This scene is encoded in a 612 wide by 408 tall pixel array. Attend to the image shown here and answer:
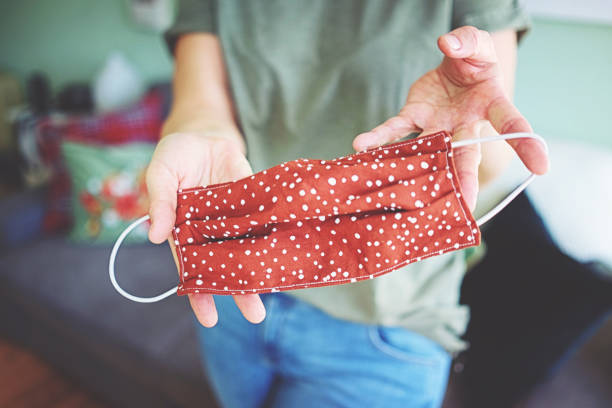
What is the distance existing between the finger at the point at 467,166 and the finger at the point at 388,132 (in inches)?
1.5

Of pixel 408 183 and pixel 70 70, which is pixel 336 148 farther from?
pixel 70 70

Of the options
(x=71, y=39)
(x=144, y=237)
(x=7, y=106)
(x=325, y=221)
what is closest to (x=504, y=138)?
(x=325, y=221)

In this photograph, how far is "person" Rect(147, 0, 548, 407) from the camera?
34 centimetres

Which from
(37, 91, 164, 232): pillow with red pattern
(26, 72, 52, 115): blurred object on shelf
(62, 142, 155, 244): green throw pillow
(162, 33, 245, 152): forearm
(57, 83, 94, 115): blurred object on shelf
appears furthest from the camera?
(26, 72, 52, 115): blurred object on shelf

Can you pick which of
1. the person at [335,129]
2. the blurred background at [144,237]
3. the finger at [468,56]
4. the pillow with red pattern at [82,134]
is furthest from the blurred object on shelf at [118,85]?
the finger at [468,56]

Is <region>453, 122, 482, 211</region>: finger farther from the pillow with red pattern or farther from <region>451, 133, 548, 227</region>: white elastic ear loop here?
the pillow with red pattern

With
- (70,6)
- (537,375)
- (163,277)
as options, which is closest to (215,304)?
(163,277)

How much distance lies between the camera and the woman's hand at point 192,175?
38 cm

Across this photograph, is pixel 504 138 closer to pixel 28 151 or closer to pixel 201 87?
pixel 201 87

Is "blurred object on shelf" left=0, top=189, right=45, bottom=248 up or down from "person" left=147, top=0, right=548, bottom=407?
down

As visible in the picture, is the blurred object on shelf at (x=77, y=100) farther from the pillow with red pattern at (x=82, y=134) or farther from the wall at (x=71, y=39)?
the pillow with red pattern at (x=82, y=134)

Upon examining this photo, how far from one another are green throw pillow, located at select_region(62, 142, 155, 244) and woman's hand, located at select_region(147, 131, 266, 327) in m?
0.86

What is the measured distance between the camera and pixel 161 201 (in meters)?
0.38

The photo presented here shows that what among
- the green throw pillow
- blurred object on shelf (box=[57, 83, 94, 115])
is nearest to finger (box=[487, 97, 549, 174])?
the green throw pillow
